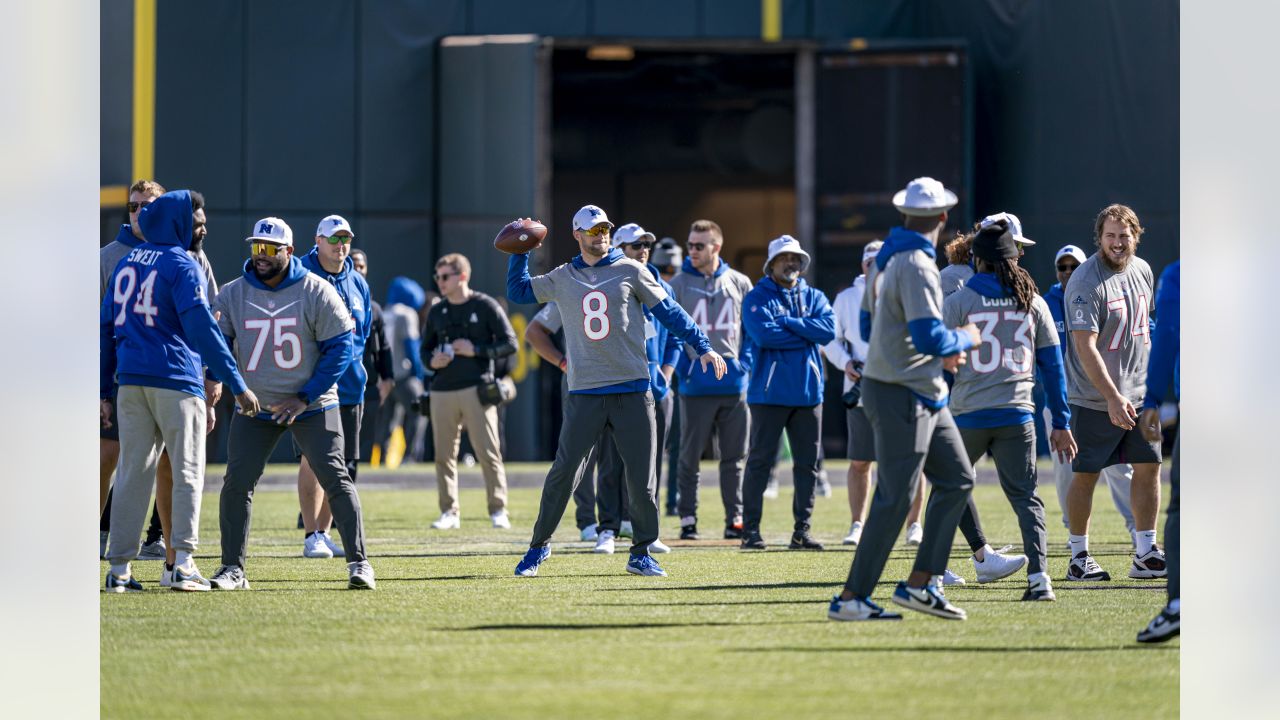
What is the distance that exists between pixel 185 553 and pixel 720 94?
820 inches

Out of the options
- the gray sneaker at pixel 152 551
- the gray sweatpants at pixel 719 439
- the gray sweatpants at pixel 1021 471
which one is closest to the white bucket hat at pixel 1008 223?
Answer: the gray sweatpants at pixel 1021 471

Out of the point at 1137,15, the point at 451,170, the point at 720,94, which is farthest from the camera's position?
the point at 720,94

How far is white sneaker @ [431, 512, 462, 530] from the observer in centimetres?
1423

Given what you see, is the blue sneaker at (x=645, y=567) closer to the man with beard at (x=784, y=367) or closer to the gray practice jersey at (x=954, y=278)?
the man with beard at (x=784, y=367)

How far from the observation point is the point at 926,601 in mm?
8664

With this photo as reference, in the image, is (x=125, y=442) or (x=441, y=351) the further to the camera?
(x=441, y=351)

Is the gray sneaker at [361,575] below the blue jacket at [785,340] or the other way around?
below

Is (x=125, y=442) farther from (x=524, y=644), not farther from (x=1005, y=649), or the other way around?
(x=1005, y=649)

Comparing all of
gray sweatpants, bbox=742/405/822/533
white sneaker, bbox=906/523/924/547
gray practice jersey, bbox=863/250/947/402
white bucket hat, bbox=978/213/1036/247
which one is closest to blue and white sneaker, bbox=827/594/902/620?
gray practice jersey, bbox=863/250/947/402

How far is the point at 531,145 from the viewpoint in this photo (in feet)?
77.2

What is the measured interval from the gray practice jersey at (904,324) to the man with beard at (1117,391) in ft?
7.51

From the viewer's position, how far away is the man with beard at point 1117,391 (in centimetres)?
1055
